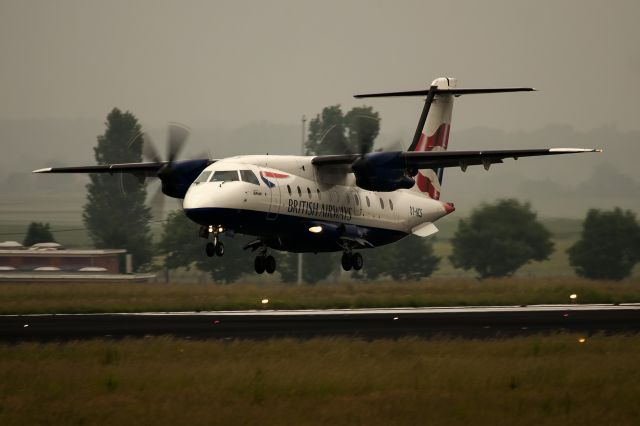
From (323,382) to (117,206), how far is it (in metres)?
83.7

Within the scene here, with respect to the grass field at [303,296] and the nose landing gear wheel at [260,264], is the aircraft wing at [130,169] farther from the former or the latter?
the grass field at [303,296]

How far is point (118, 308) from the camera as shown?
40.3m

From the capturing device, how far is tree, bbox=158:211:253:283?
80.8m

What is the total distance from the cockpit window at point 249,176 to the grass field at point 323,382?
6228mm

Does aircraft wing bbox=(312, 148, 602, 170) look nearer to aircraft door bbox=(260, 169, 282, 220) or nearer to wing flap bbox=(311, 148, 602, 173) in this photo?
wing flap bbox=(311, 148, 602, 173)

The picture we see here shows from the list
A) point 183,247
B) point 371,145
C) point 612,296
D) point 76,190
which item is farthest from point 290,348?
point 76,190

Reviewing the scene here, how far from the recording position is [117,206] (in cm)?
10281

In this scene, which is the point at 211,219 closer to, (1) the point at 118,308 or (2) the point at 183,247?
(1) the point at 118,308

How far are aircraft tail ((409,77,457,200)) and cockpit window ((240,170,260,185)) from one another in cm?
1155

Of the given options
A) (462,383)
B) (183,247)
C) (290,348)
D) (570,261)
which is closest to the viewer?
(462,383)

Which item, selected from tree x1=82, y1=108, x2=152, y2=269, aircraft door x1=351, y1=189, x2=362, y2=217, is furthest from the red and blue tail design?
tree x1=82, y1=108, x2=152, y2=269

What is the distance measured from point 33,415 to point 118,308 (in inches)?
868

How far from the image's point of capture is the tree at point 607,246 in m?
69.7

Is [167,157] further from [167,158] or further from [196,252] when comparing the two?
[196,252]
